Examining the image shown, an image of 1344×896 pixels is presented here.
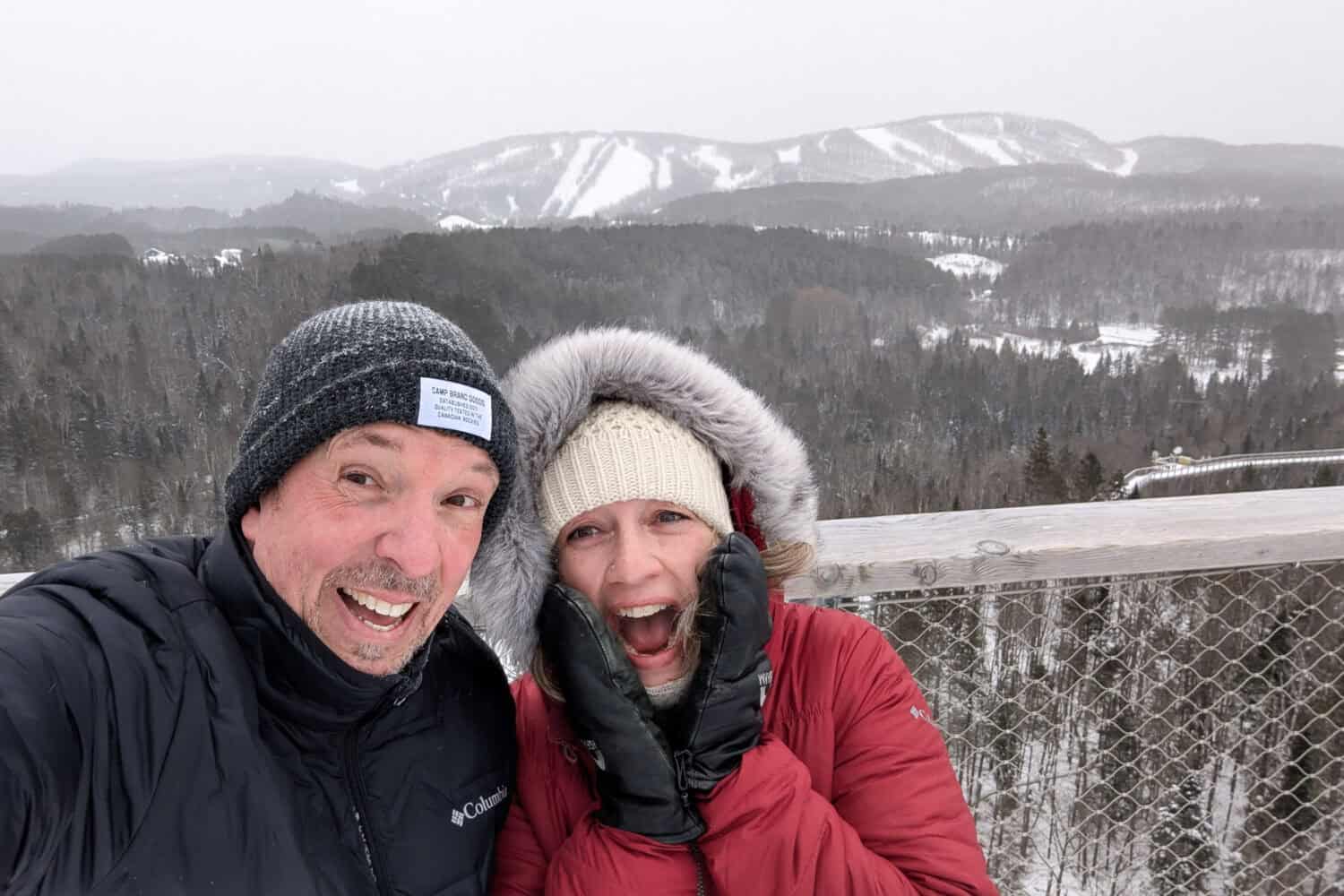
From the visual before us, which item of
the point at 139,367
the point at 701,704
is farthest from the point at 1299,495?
the point at 139,367

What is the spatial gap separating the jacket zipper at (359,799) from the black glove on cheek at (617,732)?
32 cm

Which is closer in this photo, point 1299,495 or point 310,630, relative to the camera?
point 310,630

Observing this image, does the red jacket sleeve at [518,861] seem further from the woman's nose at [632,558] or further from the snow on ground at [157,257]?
the snow on ground at [157,257]

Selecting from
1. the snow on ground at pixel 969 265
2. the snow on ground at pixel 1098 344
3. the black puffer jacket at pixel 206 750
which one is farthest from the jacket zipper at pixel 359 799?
the snow on ground at pixel 969 265

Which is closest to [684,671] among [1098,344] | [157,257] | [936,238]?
[157,257]

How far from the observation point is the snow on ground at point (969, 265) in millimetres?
Answer: 100625

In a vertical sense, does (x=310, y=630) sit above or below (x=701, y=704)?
above

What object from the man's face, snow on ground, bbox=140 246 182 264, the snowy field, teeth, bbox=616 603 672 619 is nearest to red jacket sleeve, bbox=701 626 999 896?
teeth, bbox=616 603 672 619

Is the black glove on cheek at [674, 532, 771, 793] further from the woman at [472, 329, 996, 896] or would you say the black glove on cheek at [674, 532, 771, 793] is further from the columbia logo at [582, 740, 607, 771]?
the columbia logo at [582, 740, 607, 771]

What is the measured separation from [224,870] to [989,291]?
4201 inches

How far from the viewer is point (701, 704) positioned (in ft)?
3.92

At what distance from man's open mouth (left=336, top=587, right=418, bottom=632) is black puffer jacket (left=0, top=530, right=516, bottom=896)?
6 centimetres

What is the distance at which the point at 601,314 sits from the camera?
41312 mm

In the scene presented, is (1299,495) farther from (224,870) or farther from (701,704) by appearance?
(224,870)
